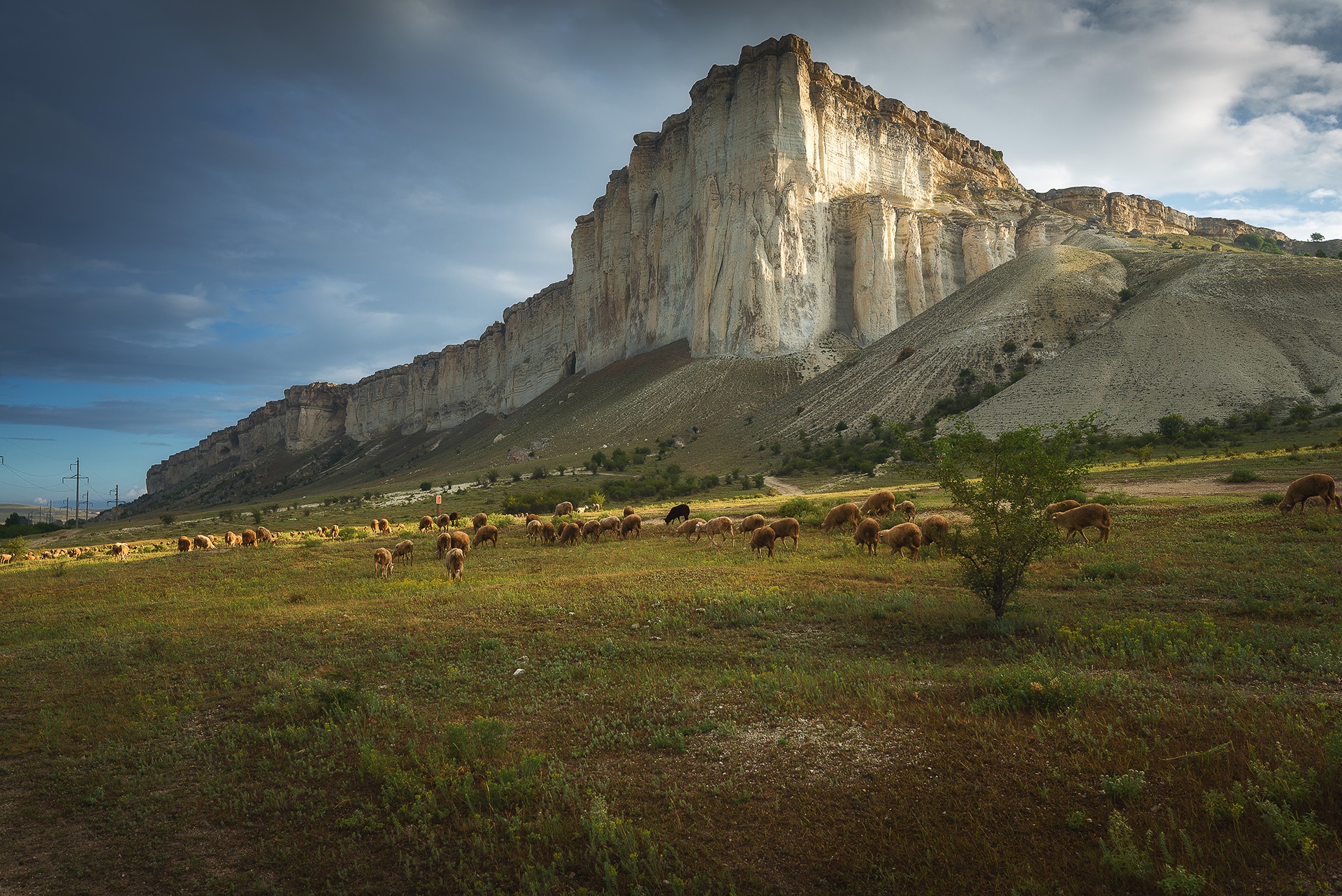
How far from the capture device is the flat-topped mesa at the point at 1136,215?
110000mm

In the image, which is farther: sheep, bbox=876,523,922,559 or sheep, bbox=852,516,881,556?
sheep, bbox=852,516,881,556

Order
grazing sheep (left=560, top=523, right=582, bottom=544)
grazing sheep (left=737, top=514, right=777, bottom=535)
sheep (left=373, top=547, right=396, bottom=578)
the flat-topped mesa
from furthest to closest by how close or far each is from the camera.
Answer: the flat-topped mesa, grazing sheep (left=560, top=523, right=582, bottom=544), grazing sheep (left=737, top=514, right=777, bottom=535), sheep (left=373, top=547, right=396, bottom=578)

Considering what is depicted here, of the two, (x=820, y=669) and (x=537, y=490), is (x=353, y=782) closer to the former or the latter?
(x=820, y=669)

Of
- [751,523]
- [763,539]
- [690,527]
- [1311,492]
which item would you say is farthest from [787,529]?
[1311,492]

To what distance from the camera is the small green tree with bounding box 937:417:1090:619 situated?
30.9ft

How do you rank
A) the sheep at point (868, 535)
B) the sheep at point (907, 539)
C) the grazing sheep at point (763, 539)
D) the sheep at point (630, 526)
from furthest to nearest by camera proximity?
the sheep at point (630, 526)
the grazing sheep at point (763, 539)
the sheep at point (868, 535)
the sheep at point (907, 539)

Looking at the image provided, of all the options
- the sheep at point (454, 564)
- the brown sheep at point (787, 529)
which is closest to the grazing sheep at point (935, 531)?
the brown sheep at point (787, 529)

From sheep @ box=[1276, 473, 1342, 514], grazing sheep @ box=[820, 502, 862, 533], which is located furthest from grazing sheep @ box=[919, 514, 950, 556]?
sheep @ box=[1276, 473, 1342, 514]

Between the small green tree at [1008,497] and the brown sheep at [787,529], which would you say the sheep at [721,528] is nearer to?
the brown sheep at [787,529]

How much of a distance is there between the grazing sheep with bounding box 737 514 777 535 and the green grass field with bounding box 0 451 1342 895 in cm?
774

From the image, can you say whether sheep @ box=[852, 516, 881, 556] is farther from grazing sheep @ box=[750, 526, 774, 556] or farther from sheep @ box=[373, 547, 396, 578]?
sheep @ box=[373, 547, 396, 578]

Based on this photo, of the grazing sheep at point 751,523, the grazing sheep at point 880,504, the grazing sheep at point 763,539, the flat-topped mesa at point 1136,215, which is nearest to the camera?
the grazing sheep at point 763,539

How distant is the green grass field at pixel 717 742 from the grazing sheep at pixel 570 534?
8.82 meters

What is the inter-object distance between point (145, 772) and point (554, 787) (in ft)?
13.8
